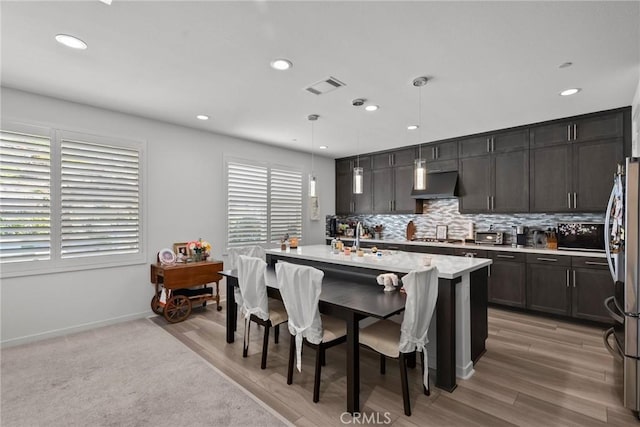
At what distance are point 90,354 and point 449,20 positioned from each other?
13.7 feet

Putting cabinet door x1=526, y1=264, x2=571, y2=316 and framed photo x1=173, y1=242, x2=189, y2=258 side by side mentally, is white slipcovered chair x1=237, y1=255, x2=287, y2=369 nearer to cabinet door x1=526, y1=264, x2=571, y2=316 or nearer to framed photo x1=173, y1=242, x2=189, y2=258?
framed photo x1=173, y1=242, x2=189, y2=258

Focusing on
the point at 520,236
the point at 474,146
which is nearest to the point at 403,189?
the point at 474,146

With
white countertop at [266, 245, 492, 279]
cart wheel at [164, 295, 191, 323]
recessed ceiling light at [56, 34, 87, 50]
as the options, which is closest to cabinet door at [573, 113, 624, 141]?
white countertop at [266, 245, 492, 279]

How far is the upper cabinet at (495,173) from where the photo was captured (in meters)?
4.48

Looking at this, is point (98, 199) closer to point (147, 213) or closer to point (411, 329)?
point (147, 213)

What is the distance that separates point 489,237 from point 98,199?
5404 millimetres

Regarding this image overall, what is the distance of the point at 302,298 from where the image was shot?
7.59 ft

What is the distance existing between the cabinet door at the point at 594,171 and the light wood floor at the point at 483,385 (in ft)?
5.14

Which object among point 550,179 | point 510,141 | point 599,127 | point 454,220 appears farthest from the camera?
point 454,220

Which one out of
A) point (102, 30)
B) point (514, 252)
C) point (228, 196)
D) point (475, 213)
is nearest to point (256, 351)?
point (228, 196)

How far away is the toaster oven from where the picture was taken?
15.6 feet

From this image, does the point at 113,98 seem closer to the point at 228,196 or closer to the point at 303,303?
the point at 228,196

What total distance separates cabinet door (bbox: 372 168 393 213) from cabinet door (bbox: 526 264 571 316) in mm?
2596

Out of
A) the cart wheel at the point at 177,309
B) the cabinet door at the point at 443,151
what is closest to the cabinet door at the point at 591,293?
the cabinet door at the point at 443,151
